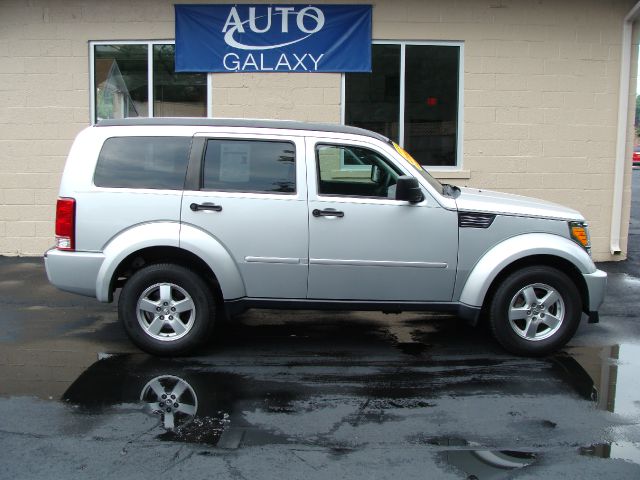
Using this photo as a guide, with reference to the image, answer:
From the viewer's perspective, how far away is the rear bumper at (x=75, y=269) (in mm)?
5930

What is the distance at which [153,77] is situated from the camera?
415 inches

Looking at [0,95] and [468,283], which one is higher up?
[0,95]

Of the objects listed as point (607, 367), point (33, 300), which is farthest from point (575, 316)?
point (33, 300)

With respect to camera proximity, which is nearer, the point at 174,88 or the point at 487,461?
the point at 487,461

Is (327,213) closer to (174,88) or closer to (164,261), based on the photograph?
(164,261)

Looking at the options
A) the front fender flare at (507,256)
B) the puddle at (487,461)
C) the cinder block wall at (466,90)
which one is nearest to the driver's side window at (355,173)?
the front fender flare at (507,256)

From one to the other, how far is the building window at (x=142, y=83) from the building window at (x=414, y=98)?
2366 mm

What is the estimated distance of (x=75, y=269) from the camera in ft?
19.5

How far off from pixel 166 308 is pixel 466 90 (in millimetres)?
6276

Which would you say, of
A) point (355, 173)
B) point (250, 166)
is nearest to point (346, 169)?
point (355, 173)

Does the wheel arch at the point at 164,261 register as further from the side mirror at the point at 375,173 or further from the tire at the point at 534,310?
the tire at the point at 534,310

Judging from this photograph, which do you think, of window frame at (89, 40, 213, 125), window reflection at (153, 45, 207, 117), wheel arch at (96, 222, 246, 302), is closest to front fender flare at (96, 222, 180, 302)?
wheel arch at (96, 222, 246, 302)

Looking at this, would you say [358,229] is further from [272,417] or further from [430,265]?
[272,417]

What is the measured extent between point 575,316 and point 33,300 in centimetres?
594
